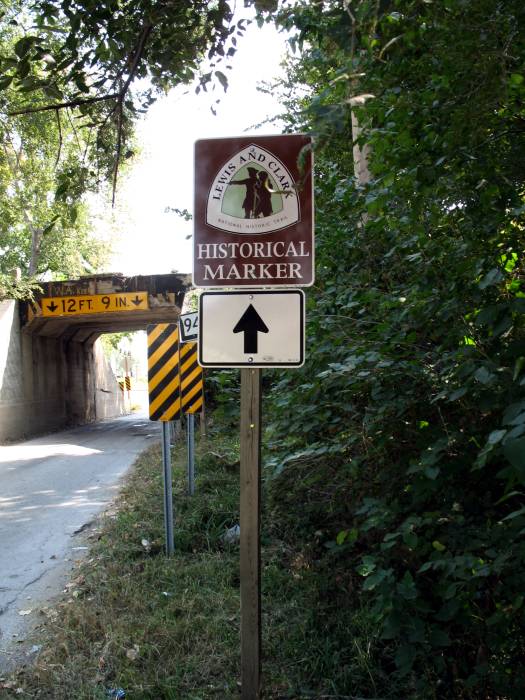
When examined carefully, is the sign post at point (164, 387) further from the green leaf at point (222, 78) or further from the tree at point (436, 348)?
the green leaf at point (222, 78)

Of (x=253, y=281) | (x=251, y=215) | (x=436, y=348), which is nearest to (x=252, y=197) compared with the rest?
(x=251, y=215)

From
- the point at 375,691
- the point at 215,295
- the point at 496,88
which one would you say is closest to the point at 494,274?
the point at 496,88

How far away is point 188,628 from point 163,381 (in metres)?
2.69

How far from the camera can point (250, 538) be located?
9.77ft

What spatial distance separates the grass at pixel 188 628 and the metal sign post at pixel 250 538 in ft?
1.16

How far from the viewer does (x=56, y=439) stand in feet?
60.3

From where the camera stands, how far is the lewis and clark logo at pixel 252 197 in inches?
118

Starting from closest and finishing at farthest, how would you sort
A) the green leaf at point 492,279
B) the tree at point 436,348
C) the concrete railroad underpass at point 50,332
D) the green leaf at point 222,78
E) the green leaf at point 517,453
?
the green leaf at point 517,453, the green leaf at point 492,279, the tree at point 436,348, the green leaf at point 222,78, the concrete railroad underpass at point 50,332

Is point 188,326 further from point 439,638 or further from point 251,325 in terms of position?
point 439,638

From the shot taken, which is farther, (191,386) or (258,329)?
(191,386)

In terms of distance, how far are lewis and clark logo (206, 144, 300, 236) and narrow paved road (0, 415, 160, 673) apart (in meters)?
3.11

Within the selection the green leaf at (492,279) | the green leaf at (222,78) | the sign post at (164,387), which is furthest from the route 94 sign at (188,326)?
the green leaf at (492,279)

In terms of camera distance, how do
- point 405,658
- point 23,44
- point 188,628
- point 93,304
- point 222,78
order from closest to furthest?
point 405,658 → point 23,44 → point 188,628 → point 222,78 → point 93,304

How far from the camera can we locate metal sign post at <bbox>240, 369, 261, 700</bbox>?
2945 millimetres
